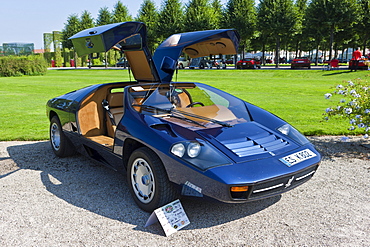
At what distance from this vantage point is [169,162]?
3.13 m

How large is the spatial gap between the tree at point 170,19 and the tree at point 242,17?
6272 mm

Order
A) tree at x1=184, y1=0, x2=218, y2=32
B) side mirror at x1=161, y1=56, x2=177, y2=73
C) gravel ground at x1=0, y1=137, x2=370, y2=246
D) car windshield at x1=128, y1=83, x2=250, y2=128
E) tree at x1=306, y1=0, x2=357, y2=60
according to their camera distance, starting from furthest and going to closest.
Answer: tree at x1=184, y1=0, x2=218, y2=32 → tree at x1=306, y1=0, x2=357, y2=60 → side mirror at x1=161, y1=56, x2=177, y2=73 → car windshield at x1=128, y1=83, x2=250, y2=128 → gravel ground at x1=0, y1=137, x2=370, y2=246

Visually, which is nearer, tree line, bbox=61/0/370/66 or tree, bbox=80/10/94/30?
tree line, bbox=61/0/370/66

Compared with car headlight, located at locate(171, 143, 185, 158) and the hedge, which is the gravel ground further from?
the hedge

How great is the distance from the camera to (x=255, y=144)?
3.43 meters

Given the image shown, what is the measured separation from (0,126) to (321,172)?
A: 23.8 feet

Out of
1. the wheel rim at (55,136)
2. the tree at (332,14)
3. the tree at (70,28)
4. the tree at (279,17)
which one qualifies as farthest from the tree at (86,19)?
the wheel rim at (55,136)

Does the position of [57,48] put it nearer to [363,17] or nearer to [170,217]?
[363,17]

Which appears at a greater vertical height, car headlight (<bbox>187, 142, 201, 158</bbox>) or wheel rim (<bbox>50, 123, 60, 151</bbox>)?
car headlight (<bbox>187, 142, 201, 158</bbox>)

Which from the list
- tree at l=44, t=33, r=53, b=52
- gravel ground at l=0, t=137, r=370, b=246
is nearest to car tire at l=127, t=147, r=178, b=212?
gravel ground at l=0, t=137, r=370, b=246

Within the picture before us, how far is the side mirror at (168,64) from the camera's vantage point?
5137 mm

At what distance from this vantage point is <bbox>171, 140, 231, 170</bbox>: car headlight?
3023mm

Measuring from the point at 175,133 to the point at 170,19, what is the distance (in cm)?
4402

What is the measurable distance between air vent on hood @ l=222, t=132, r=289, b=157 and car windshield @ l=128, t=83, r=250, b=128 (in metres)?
0.40
